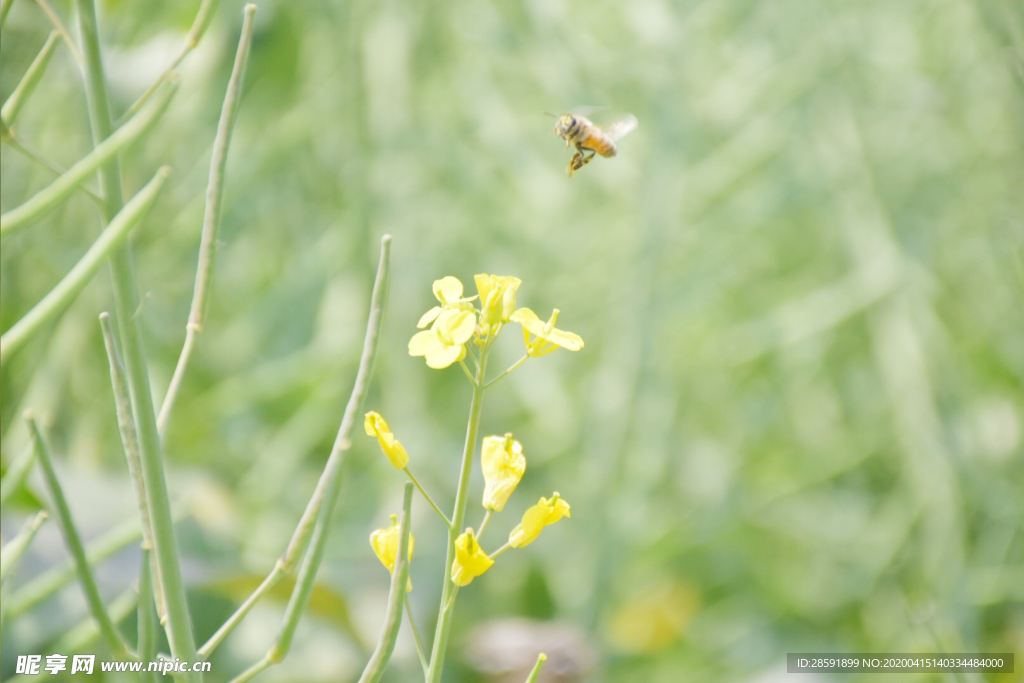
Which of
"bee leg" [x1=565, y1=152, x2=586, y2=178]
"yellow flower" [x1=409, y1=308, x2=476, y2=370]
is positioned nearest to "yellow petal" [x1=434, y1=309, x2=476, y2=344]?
"yellow flower" [x1=409, y1=308, x2=476, y2=370]

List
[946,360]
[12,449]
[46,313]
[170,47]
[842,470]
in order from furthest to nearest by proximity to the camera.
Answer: [842,470] → [946,360] → [170,47] → [12,449] → [46,313]

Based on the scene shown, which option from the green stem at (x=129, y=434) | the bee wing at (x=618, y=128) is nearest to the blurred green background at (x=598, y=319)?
the bee wing at (x=618, y=128)

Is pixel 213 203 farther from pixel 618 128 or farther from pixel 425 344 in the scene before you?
pixel 618 128

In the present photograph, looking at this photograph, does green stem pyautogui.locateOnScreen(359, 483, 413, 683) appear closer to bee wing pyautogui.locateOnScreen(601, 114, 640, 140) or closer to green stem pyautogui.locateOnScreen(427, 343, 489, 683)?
green stem pyautogui.locateOnScreen(427, 343, 489, 683)

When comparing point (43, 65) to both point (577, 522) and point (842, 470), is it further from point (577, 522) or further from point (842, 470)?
point (842, 470)

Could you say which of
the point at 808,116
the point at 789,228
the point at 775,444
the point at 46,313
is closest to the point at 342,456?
the point at 46,313

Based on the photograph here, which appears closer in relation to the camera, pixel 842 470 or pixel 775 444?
pixel 842 470
